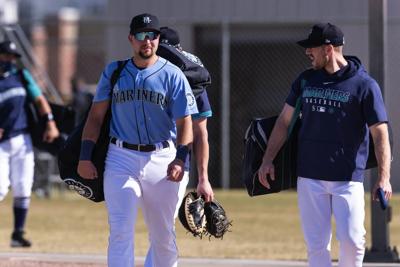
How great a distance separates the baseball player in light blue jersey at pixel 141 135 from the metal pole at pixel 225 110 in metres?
11.6

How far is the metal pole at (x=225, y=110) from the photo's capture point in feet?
63.7

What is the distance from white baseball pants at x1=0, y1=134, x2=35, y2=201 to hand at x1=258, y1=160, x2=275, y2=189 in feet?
14.6

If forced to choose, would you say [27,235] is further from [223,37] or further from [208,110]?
[223,37]

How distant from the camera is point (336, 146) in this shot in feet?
25.4

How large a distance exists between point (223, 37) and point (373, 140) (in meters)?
12.0

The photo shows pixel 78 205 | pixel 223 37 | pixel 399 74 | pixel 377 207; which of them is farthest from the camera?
pixel 223 37

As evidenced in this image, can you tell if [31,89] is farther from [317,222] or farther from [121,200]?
[317,222]

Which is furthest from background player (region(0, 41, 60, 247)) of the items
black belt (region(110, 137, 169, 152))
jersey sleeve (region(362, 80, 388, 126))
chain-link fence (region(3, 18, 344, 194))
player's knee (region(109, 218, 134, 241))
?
chain-link fence (region(3, 18, 344, 194))

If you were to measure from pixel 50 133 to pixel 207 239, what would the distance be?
6.84 feet

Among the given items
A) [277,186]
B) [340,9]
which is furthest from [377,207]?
[340,9]

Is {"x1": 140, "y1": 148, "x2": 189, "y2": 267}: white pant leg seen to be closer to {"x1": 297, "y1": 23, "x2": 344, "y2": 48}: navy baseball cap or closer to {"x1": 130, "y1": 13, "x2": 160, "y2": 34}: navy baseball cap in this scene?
{"x1": 130, "y1": 13, "x2": 160, "y2": 34}: navy baseball cap

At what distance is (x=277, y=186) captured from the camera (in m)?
8.10

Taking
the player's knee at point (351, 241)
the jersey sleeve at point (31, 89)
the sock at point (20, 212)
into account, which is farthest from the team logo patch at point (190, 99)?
the sock at point (20, 212)

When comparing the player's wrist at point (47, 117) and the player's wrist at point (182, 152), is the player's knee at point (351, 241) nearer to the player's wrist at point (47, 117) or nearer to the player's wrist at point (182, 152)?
the player's wrist at point (182, 152)
